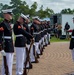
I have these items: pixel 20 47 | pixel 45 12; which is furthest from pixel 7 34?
pixel 45 12

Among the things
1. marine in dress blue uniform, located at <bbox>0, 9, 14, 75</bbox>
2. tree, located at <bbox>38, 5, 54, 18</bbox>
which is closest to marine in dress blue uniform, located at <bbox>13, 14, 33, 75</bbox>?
marine in dress blue uniform, located at <bbox>0, 9, 14, 75</bbox>

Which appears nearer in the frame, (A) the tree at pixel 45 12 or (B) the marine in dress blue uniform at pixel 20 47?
(B) the marine in dress blue uniform at pixel 20 47

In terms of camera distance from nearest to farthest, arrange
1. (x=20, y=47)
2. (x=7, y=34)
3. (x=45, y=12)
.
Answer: (x=7, y=34), (x=20, y=47), (x=45, y=12)

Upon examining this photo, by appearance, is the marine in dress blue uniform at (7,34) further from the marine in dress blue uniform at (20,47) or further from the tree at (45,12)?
the tree at (45,12)

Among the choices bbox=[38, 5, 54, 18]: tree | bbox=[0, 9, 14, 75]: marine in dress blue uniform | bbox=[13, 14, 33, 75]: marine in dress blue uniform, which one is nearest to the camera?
bbox=[0, 9, 14, 75]: marine in dress blue uniform

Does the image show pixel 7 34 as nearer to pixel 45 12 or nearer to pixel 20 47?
pixel 20 47

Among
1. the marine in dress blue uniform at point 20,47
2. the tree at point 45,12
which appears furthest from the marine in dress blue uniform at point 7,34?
the tree at point 45,12

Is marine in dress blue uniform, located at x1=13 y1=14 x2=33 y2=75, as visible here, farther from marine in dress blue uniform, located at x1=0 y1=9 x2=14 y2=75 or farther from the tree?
the tree

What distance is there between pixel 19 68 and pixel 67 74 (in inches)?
65.9

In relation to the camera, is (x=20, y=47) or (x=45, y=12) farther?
(x=45, y=12)

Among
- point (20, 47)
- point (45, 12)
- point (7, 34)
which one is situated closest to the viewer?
point (7, 34)

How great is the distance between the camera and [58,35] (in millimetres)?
33438

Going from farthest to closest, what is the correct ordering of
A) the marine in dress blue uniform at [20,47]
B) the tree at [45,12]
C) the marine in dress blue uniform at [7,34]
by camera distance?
1. the tree at [45,12]
2. the marine in dress blue uniform at [20,47]
3. the marine in dress blue uniform at [7,34]

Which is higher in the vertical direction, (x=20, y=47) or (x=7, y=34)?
(x=7, y=34)
